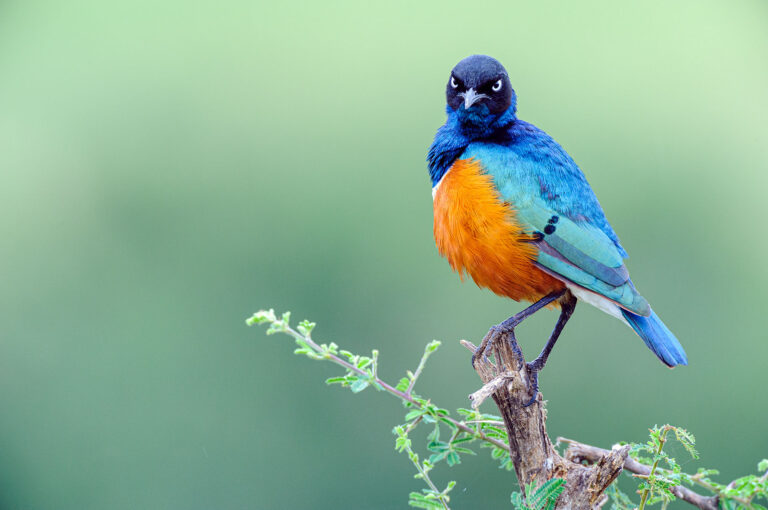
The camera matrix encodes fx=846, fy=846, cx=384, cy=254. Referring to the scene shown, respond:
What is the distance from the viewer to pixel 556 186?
4.52 m

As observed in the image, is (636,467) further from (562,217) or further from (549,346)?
(562,217)

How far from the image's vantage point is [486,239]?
4391 millimetres

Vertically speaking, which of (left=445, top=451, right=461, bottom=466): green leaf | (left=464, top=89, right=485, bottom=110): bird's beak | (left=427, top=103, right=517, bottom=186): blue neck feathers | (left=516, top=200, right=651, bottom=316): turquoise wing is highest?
(left=464, top=89, right=485, bottom=110): bird's beak

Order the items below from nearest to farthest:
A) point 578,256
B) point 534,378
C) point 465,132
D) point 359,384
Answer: point 359,384 < point 534,378 < point 578,256 < point 465,132

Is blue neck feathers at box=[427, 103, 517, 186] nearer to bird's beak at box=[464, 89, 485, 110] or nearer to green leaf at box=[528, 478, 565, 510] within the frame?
bird's beak at box=[464, 89, 485, 110]

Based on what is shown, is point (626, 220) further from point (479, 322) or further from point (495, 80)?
point (495, 80)

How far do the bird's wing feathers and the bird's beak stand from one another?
27 cm

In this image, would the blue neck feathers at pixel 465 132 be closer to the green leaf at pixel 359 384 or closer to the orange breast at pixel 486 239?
the orange breast at pixel 486 239

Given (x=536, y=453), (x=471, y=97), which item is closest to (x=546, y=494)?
(x=536, y=453)

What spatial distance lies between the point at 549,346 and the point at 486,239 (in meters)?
0.67

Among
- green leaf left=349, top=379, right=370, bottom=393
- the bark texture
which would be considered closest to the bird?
the bark texture

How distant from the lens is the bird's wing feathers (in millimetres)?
4328

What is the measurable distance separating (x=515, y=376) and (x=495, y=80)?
1668mm

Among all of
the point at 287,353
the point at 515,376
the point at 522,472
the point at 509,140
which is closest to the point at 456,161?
the point at 509,140
